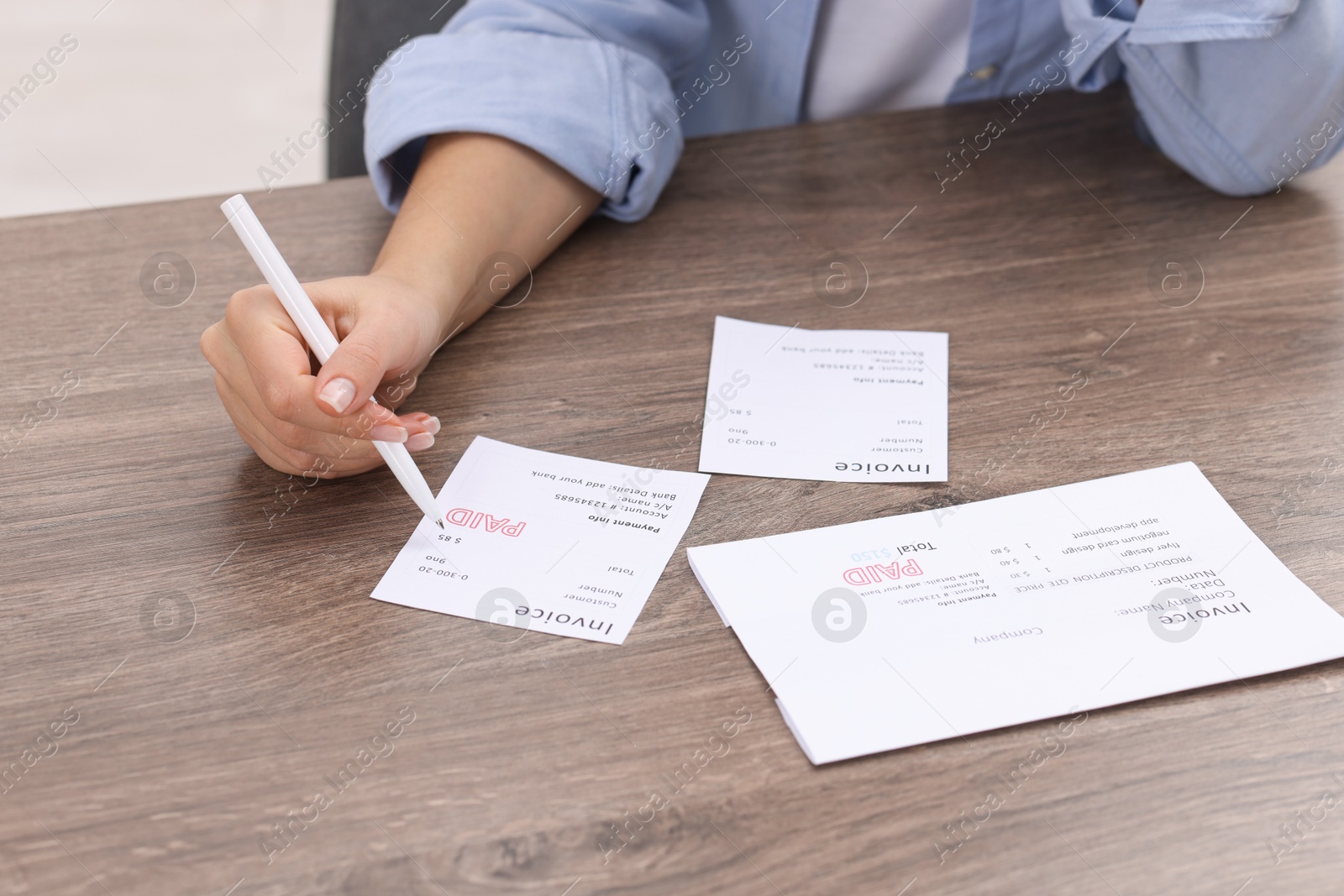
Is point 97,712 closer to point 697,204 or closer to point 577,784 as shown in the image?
point 577,784

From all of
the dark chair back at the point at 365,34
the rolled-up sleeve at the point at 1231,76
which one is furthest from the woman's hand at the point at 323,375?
the rolled-up sleeve at the point at 1231,76

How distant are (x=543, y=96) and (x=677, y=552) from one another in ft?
1.64

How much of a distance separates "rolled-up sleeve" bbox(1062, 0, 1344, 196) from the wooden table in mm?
40

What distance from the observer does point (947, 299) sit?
871 millimetres

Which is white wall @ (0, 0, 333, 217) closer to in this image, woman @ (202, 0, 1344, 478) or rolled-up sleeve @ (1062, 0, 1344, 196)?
woman @ (202, 0, 1344, 478)

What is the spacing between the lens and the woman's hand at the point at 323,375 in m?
0.65

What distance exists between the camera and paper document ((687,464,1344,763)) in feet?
1.76

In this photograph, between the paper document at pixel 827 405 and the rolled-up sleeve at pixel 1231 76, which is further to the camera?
the rolled-up sleeve at pixel 1231 76

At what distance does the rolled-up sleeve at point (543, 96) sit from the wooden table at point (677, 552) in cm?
6

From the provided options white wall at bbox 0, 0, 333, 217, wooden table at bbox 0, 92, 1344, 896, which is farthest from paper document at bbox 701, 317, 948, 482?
white wall at bbox 0, 0, 333, 217

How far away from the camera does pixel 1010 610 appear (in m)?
0.59

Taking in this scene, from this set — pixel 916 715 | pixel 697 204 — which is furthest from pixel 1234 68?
pixel 916 715

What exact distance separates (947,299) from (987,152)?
291mm

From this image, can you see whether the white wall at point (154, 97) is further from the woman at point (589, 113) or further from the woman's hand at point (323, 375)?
the woman's hand at point (323, 375)
